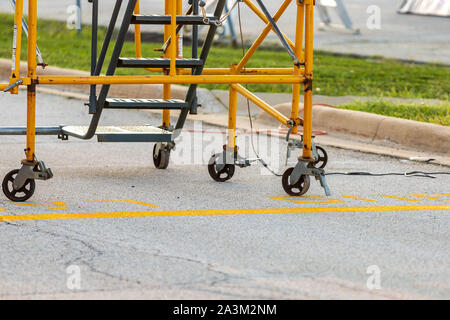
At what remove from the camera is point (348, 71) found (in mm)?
14961

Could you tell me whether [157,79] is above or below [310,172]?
above

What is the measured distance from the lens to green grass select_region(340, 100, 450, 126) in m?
11.1

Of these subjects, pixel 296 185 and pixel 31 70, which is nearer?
pixel 31 70

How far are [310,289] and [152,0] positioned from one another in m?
24.5

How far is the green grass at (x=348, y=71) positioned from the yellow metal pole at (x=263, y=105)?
305cm

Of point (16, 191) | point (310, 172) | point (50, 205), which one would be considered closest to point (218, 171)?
point (310, 172)

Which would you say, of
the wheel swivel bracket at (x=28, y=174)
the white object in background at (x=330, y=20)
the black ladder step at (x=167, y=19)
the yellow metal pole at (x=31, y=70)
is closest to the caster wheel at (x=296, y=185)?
the black ladder step at (x=167, y=19)

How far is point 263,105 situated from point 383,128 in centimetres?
287

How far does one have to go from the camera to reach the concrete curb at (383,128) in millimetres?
10047

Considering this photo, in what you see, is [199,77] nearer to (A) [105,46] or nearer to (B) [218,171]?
(A) [105,46]

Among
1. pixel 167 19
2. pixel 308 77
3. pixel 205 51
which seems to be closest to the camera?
pixel 308 77

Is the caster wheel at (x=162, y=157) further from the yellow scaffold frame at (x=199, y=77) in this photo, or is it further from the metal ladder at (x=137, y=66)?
the yellow scaffold frame at (x=199, y=77)

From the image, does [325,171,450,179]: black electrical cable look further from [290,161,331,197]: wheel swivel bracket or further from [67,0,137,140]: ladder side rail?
[67,0,137,140]: ladder side rail

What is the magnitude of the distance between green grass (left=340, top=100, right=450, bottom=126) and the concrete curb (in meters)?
0.43
